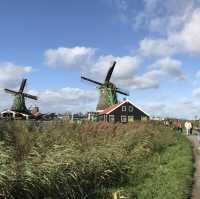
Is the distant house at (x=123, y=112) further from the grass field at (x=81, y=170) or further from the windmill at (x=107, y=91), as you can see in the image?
the grass field at (x=81, y=170)

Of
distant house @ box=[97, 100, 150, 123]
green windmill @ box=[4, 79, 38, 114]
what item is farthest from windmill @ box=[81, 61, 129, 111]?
green windmill @ box=[4, 79, 38, 114]

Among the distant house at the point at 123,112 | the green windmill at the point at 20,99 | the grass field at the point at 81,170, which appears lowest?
the grass field at the point at 81,170

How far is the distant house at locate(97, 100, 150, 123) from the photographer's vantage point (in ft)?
224

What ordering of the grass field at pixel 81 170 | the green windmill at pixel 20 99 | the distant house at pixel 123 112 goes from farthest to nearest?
the green windmill at pixel 20 99 < the distant house at pixel 123 112 < the grass field at pixel 81 170

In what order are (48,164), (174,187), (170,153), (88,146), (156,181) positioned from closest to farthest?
(48,164)
(174,187)
(156,181)
(88,146)
(170,153)

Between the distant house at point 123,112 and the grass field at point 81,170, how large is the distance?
47813mm

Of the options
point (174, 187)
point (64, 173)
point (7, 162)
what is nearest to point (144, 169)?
point (174, 187)

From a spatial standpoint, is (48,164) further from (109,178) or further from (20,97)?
(20,97)

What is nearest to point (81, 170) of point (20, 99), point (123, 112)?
point (123, 112)

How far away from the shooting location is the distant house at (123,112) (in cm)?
6819

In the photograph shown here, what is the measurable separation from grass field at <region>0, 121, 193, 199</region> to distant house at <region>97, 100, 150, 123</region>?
47.8 m

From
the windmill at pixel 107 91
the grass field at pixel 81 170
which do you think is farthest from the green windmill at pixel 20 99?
the grass field at pixel 81 170

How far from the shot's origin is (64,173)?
11.7 metres

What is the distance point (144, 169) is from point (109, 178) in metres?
2.29
